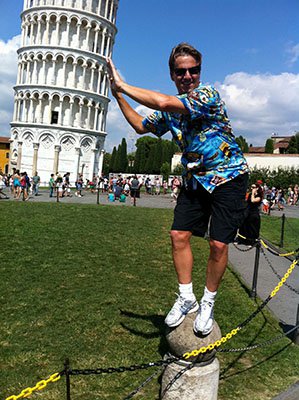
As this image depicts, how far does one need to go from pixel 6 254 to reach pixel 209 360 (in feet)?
22.6

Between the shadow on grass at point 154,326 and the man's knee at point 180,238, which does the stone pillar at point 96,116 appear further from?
the man's knee at point 180,238

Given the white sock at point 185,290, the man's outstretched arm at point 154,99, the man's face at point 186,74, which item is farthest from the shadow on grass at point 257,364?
the man's face at point 186,74

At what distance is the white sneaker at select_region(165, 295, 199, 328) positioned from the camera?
363cm

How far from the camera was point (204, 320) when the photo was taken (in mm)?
3504

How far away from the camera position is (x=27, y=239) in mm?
11367

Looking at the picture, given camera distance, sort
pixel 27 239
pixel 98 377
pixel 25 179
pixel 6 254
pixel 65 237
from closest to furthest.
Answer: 1. pixel 98 377
2. pixel 6 254
3. pixel 27 239
4. pixel 65 237
5. pixel 25 179

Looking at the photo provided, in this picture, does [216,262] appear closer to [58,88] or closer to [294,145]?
[58,88]

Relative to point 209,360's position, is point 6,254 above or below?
below

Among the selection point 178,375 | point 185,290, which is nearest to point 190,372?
point 178,375

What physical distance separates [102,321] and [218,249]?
263 centimetres

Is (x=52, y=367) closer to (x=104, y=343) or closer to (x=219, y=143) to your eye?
(x=104, y=343)

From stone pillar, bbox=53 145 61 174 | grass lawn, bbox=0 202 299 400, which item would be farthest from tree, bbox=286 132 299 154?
grass lawn, bbox=0 202 299 400

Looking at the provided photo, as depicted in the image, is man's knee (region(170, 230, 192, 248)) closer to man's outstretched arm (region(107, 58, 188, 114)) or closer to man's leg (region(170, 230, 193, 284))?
man's leg (region(170, 230, 193, 284))

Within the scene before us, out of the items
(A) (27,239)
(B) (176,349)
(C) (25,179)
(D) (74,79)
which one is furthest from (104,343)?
(D) (74,79)
